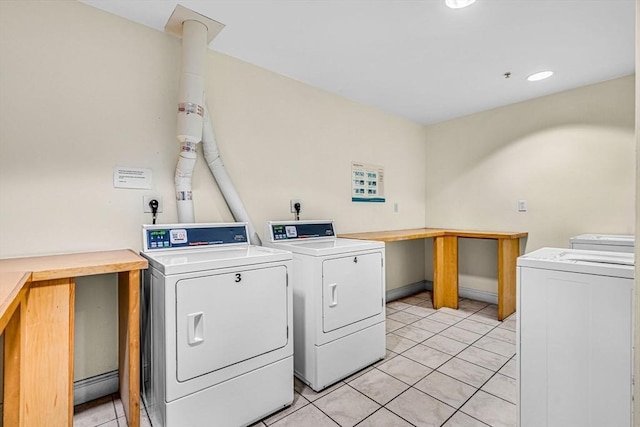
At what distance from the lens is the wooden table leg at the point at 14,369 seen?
127 centimetres

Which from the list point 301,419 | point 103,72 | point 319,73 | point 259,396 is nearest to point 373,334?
point 301,419

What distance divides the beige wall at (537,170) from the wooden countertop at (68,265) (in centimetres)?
363

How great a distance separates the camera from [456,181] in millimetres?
3977

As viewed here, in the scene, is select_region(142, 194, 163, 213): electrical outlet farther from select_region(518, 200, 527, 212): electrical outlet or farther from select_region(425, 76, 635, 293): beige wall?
select_region(518, 200, 527, 212): electrical outlet

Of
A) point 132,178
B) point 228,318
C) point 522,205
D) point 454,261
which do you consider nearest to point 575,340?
point 228,318

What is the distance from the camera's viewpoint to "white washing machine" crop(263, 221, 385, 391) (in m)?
1.92

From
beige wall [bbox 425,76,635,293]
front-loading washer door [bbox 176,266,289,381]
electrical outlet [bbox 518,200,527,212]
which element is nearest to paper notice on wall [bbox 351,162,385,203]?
beige wall [bbox 425,76,635,293]

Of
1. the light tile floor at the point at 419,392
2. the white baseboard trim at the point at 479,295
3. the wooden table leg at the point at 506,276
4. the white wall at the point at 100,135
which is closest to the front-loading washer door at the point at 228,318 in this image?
the light tile floor at the point at 419,392

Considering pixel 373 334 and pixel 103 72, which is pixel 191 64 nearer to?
pixel 103 72

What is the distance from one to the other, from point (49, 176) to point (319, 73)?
6.76 ft

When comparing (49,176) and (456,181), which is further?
(456,181)

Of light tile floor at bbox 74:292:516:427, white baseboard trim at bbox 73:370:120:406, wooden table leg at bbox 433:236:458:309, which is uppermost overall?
wooden table leg at bbox 433:236:458:309

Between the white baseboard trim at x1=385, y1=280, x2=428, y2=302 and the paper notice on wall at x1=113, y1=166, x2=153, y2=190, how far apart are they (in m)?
2.77

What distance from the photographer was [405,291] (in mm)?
3967
